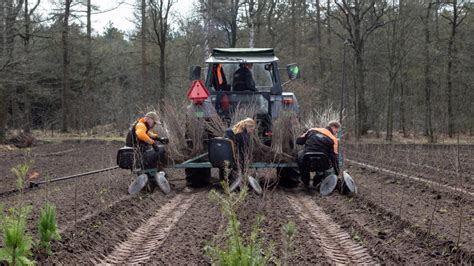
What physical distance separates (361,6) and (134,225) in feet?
70.8

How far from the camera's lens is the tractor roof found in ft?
36.4

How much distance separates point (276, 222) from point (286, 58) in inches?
1031

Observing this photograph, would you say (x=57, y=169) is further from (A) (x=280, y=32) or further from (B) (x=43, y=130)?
(A) (x=280, y=32)

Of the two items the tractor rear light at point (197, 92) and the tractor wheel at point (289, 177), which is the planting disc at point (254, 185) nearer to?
the tractor wheel at point (289, 177)

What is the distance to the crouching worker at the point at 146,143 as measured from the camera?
8.81 meters

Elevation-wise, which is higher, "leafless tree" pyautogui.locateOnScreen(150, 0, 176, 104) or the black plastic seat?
"leafless tree" pyautogui.locateOnScreen(150, 0, 176, 104)

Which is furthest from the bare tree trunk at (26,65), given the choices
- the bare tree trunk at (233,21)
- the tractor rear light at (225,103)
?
the tractor rear light at (225,103)

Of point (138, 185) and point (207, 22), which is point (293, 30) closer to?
point (207, 22)

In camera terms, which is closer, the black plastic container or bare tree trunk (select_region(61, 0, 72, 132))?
the black plastic container

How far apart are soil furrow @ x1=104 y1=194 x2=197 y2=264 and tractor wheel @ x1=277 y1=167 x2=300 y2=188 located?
2.25 m

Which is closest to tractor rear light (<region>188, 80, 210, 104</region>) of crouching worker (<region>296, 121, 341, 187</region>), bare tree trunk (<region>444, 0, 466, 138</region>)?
crouching worker (<region>296, 121, 341, 187</region>)

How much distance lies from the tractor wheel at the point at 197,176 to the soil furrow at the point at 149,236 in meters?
1.55

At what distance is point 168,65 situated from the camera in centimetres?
3309

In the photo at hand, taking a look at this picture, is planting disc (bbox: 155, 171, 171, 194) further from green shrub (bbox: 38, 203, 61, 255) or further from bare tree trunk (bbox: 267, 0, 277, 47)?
bare tree trunk (bbox: 267, 0, 277, 47)
